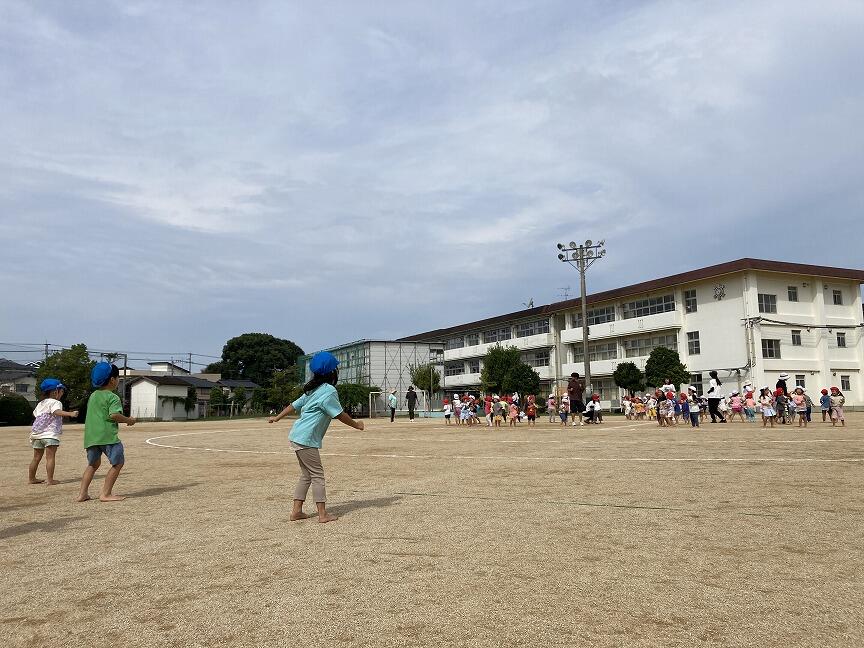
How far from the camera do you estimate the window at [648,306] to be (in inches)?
1924

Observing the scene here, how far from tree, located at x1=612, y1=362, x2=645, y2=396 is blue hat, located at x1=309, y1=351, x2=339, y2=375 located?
41.2 meters

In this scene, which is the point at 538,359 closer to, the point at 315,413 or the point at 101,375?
the point at 101,375

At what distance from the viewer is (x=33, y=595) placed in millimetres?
4086

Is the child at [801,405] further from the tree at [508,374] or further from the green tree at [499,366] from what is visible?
the green tree at [499,366]

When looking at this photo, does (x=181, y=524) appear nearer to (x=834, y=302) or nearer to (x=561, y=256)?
(x=561, y=256)

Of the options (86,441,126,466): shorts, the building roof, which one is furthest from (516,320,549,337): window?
(86,441,126,466): shorts

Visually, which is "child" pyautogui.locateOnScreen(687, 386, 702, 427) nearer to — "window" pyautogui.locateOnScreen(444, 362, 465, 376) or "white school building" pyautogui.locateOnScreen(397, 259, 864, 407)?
"white school building" pyautogui.locateOnScreen(397, 259, 864, 407)

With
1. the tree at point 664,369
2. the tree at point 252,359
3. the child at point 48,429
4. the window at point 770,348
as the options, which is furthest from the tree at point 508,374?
the tree at point 252,359

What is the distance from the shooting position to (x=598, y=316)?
181 feet

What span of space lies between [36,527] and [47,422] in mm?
4051

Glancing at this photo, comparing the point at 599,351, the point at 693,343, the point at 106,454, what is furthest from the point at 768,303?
the point at 106,454

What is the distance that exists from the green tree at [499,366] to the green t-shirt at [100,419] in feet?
155

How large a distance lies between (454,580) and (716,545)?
2090 millimetres

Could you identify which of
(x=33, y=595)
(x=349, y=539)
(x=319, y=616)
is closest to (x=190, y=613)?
(x=319, y=616)
